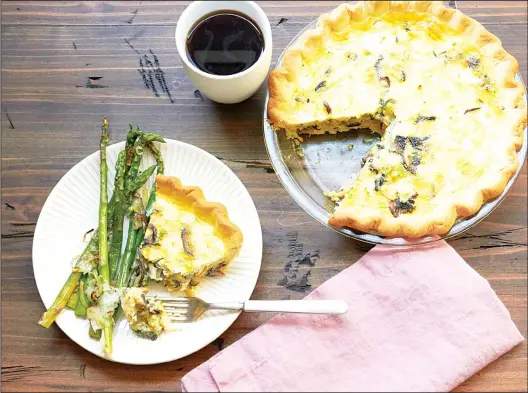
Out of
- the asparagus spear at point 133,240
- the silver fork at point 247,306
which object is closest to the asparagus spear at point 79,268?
the asparagus spear at point 133,240

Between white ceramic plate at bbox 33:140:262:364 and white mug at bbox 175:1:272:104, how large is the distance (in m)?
0.31

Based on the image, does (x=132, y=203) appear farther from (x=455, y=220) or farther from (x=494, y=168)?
(x=494, y=168)

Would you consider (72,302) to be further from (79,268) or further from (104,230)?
(104,230)

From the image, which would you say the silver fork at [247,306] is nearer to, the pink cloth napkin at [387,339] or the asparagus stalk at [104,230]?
the pink cloth napkin at [387,339]

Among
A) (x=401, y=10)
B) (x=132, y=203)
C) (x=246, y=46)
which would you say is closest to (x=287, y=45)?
(x=246, y=46)

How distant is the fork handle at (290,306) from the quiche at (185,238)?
19 cm

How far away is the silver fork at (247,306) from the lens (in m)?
2.96

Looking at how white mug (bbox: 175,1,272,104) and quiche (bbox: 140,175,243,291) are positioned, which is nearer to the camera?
quiche (bbox: 140,175,243,291)

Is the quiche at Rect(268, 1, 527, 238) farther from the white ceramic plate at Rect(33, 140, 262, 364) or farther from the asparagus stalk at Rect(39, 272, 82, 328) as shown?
the asparagus stalk at Rect(39, 272, 82, 328)

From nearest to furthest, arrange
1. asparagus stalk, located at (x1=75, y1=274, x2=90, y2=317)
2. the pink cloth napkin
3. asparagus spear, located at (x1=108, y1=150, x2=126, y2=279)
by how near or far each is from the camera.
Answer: the pink cloth napkin < asparagus stalk, located at (x1=75, y1=274, x2=90, y2=317) < asparagus spear, located at (x1=108, y1=150, x2=126, y2=279)

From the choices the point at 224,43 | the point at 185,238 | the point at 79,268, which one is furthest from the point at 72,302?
the point at 224,43

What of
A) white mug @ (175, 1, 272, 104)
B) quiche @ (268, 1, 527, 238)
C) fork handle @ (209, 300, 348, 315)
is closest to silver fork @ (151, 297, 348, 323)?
fork handle @ (209, 300, 348, 315)

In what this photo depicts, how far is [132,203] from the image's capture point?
323 centimetres

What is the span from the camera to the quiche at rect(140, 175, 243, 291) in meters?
2.99
